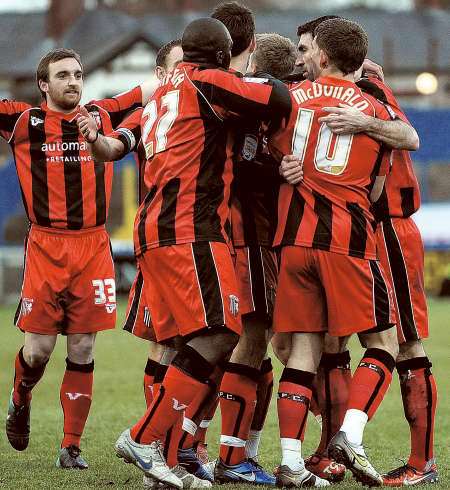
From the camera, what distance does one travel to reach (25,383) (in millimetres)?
6801

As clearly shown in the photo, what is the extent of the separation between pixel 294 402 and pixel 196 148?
4.17 feet

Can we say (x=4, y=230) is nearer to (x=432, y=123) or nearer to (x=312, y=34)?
(x=432, y=123)

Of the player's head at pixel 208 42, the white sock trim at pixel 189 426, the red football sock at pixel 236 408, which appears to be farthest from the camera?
the red football sock at pixel 236 408

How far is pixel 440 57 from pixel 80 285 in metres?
47.7

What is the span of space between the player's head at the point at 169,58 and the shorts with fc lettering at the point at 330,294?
5.16 feet

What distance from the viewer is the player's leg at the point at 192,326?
5.36 meters

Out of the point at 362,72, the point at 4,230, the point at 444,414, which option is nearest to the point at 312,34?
the point at 362,72

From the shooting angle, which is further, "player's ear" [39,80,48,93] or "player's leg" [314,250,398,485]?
"player's ear" [39,80,48,93]

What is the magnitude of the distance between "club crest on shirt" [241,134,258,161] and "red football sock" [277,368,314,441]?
1.09 meters

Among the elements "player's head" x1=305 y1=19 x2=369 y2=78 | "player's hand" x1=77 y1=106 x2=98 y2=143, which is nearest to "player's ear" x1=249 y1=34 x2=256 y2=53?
"player's head" x1=305 y1=19 x2=369 y2=78

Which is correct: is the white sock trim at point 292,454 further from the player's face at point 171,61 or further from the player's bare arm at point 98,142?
the player's face at point 171,61

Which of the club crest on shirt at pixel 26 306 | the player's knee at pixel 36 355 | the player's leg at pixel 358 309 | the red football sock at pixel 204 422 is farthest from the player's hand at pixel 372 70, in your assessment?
the player's knee at pixel 36 355

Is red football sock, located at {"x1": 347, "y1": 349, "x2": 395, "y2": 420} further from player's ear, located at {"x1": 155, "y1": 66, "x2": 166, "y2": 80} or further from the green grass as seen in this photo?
player's ear, located at {"x1": 155, "y1": 66, "x2": 166, "y2": 80}

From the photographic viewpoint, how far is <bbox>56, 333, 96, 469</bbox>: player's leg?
6.70 meters
